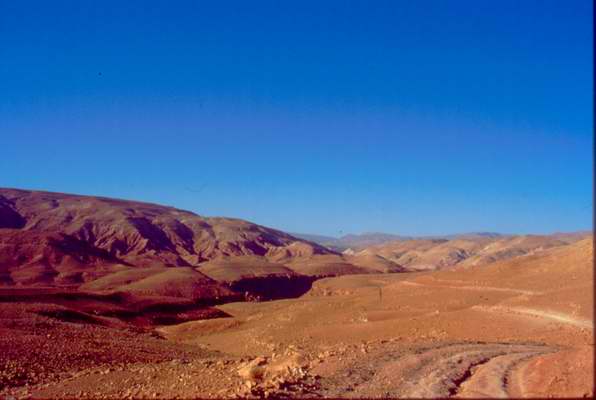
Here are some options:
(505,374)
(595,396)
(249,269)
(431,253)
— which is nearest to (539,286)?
(505,374)

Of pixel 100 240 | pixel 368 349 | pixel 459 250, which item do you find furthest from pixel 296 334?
pixel 459 250

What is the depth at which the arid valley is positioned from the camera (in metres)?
12.2

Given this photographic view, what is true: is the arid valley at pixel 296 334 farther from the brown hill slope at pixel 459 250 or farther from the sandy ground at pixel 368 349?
the brown hill slope at pixel 459 250

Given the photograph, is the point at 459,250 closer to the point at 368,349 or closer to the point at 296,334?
the point at 296,334

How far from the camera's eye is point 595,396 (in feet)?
31.7

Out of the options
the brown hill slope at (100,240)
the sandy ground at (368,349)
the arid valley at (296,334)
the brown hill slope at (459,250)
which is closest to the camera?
the sandy ground at (368,349)

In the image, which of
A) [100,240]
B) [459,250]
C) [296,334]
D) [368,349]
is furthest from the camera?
[459,250]

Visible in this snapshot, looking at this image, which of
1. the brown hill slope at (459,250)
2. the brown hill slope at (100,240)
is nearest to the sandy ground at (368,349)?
the brown hill slope at (100,240)

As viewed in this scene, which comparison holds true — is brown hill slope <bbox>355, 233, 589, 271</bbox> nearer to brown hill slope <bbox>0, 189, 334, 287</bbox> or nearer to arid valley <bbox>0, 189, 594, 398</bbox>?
brown hill slope <bbox>0, 189, 334, 287</bbox>

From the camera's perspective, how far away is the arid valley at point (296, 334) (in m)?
12.2

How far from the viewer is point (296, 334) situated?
90.1 ft

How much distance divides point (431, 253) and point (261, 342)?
141 metres

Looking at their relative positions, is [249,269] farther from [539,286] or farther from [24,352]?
[24,352]

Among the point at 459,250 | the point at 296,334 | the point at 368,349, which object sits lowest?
the point at 296,334
